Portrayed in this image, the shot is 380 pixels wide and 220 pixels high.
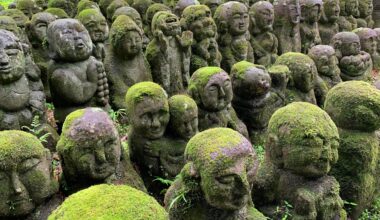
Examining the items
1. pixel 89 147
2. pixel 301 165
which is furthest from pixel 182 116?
pixel 301 165

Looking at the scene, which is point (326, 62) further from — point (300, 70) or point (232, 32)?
point (232, 32)

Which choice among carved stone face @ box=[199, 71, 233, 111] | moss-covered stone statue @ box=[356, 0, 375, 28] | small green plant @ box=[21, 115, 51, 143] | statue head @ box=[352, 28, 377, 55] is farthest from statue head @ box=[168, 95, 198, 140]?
moss-covered stone statue @ box=[356, 0, 375, 28]

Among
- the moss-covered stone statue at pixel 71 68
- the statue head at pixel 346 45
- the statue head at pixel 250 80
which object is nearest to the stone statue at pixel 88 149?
the moss-covered stone statue at pixel 71 68

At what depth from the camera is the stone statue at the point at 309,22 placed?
1224cm

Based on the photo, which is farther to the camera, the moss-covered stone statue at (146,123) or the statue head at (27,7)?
the statue head at (27,7)

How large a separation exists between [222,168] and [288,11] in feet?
27.8

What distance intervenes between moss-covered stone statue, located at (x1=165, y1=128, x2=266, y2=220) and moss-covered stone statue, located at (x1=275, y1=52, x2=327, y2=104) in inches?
180

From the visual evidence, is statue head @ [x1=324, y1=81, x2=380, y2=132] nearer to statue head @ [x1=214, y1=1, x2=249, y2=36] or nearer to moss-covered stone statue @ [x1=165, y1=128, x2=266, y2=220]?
moss-covered stone statue @ [x1=165, y1=128, x2=266, y2=220]

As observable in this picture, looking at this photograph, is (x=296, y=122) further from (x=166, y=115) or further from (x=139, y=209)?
(x=139, y=209)

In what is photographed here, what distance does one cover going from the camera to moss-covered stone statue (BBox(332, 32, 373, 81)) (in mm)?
10672

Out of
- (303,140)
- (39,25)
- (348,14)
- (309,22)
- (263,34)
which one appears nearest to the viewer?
(303,140)

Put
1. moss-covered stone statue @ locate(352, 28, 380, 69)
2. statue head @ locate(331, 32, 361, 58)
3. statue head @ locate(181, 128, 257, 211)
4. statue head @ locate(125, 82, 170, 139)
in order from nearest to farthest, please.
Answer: statue head @ locate(181, 128, 257, 211), statue head @ locate(125, 82, 170, 139), statue head @ locate(331, 32, 361, 58), moss-covered stone statue @ locate(352, 28, 380, 69)

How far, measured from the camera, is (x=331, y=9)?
13164 mm

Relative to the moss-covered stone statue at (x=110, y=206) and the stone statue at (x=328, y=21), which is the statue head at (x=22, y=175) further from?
the stone statue at (x=328, y=21)
